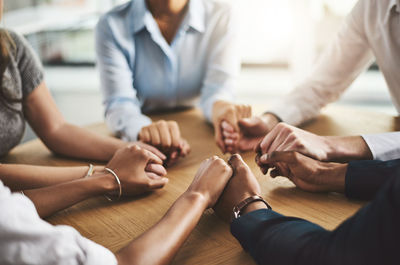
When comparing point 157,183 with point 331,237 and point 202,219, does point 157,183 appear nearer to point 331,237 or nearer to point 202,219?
point 202,219

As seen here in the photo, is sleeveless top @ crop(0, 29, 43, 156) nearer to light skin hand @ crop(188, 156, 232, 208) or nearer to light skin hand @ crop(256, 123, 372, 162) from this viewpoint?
light skin hand @ crop(188, 156, 232, 208)

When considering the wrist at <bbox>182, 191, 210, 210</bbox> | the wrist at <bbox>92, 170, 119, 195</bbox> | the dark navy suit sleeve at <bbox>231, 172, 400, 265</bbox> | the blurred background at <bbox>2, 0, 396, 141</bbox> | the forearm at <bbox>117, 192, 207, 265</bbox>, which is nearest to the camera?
the dark navy suit sleeve at <bbox>231, 172, 400, 265</bbox>

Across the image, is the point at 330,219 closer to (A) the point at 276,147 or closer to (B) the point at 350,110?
(A) the point at 276,147

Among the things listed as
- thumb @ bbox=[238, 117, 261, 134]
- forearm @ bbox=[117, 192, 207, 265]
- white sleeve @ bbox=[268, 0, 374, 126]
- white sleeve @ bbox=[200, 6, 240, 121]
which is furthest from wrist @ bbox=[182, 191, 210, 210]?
white sleeve @ bbox=[200, 6, 240, 121]

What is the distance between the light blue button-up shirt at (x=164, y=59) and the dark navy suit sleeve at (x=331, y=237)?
0.81 metres

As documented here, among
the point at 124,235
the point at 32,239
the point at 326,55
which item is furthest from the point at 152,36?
the point at 32,239

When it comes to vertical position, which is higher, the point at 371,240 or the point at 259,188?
the point at 371,240

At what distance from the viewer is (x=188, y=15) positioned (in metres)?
1.53

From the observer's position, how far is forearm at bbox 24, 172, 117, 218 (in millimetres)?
817

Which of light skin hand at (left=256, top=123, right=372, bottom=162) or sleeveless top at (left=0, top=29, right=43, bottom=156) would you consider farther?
sleeveless top at (left=0, top=29, right=43, bottom=156)

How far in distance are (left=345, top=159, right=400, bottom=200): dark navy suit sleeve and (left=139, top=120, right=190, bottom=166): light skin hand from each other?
47 centimetres

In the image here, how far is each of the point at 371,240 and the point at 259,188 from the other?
0.36 m

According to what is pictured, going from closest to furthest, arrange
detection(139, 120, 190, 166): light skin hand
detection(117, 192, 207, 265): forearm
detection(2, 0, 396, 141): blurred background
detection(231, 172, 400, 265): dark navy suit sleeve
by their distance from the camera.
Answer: detection(231, 172, 400, 265): dark navy suit sleeve
detection(117, 192, 207, 265): forearm
detection(139, 120, 190, 166): light skin hand
detection(2, 0, 396, 141): blurred background

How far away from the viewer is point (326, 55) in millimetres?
1470
